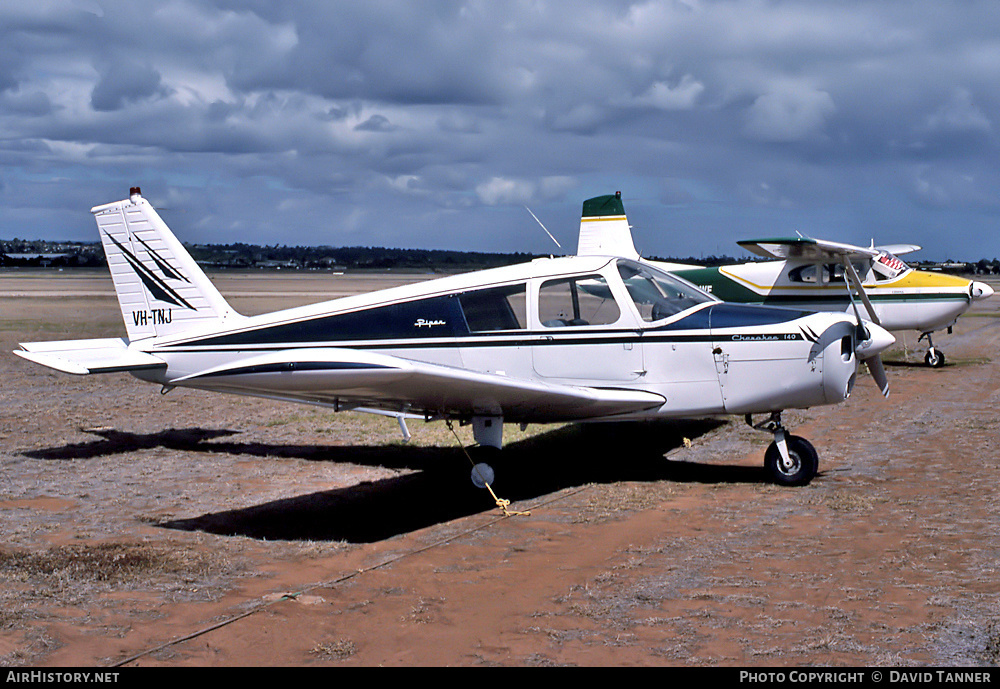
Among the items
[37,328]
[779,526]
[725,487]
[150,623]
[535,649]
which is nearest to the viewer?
[535,649]

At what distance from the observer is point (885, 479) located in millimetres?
8867

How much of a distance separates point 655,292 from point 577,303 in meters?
0.75

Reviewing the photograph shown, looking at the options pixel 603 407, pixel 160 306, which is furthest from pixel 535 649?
pixel 160 306

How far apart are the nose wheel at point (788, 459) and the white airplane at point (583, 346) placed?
0.01 m

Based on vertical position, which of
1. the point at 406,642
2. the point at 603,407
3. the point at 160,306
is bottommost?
the point at 406,642

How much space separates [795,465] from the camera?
8.63 metres

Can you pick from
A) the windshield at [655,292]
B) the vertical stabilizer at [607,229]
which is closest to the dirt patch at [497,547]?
the windshield at [655,292]

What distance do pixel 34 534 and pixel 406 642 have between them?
13.1 ft

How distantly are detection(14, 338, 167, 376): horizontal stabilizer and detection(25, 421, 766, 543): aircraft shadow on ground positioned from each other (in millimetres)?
1354

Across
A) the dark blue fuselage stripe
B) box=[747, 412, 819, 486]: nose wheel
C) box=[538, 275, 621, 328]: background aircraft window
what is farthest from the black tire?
box=[747, 412, 819, 486]: nose wheel

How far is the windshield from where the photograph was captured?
8.55 meters

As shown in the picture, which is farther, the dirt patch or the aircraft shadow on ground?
the aircraft shadow on ground

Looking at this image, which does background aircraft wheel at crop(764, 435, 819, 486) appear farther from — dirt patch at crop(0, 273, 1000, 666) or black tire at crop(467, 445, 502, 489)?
black tire at crop(467, 445, 502, 489)

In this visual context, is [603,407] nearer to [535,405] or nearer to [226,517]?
[535,405]
